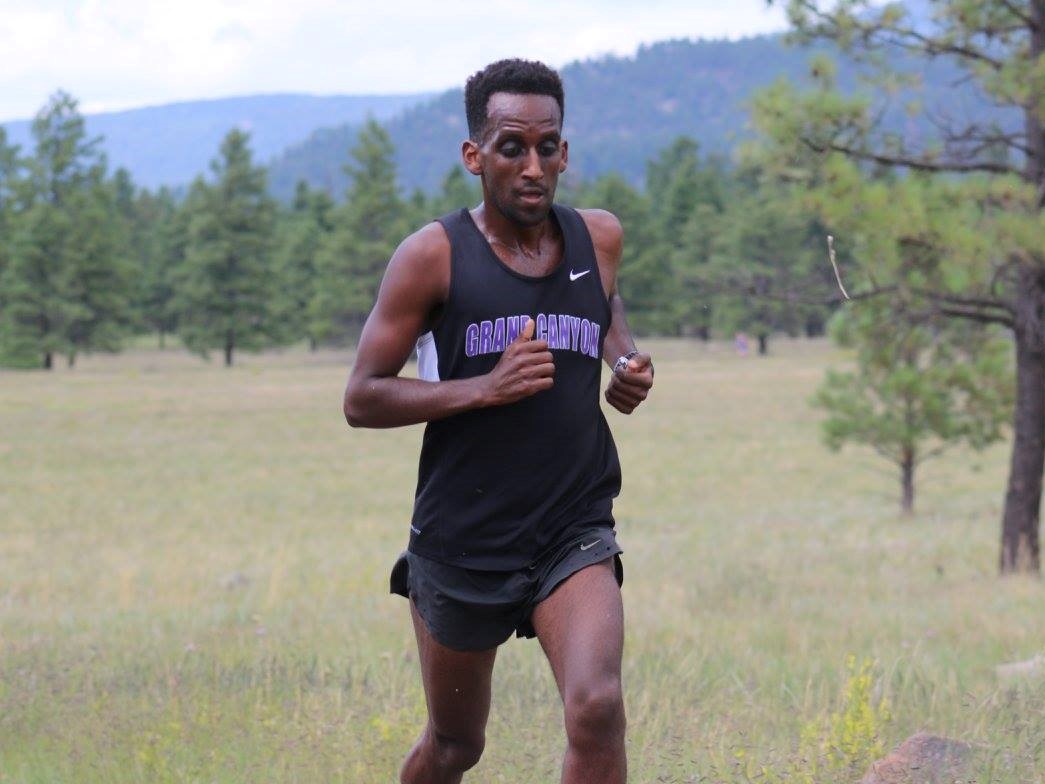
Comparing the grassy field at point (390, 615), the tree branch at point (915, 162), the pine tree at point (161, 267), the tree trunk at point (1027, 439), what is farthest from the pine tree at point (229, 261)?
the tree branch at point (915, 162)

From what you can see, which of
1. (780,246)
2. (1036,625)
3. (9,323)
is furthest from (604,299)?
(780,246)

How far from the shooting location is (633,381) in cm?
379

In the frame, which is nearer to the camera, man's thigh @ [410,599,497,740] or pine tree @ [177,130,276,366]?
man's thigh @ [410,599,497,740]

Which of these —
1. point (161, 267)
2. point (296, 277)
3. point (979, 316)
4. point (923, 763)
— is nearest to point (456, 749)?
point (923, 763)

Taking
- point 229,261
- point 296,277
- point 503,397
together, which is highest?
point 229,261

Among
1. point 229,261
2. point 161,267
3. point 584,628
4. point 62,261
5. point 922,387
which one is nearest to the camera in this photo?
point 584,628

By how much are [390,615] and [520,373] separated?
6.94 metres

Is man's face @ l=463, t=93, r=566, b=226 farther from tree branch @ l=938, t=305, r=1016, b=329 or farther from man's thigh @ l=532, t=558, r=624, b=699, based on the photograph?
tree branch @ l=938, t=305, r=1016, b=329

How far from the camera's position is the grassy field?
510 cm

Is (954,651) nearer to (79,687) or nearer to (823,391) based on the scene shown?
(79,687)

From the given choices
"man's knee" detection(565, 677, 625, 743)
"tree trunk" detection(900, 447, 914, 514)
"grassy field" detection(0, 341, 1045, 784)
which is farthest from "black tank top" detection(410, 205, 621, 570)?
"tree trunk" detection(900, 447, 914, 514)

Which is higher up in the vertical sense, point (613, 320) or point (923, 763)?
point (613, 320)

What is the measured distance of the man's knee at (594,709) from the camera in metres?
3.42

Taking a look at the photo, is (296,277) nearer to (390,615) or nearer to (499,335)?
→ (390,615)
